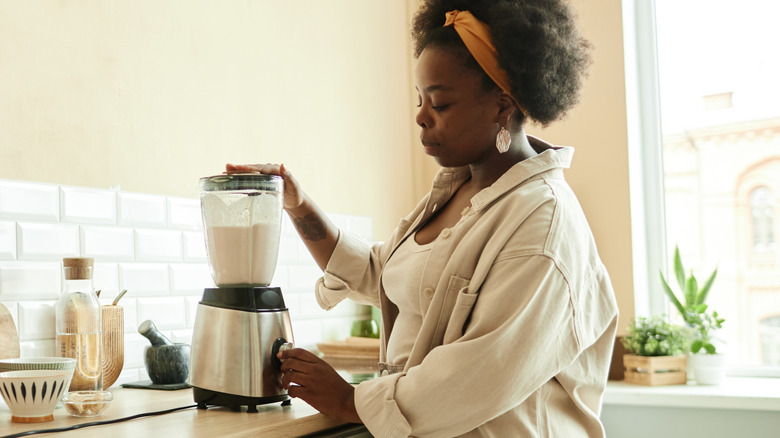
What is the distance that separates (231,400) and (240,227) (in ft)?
0.99

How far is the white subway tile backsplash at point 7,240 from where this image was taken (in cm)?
148

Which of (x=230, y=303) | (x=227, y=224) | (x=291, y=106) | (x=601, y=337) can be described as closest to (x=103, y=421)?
(x=230, y=303)

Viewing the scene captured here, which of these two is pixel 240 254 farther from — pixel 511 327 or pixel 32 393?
pixel 511 327

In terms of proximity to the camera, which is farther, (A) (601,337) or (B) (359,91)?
(B) (359,91)

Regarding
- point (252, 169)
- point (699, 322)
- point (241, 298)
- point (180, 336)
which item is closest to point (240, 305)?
point (241, 298)

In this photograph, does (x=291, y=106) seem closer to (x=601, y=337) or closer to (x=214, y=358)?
(x=214, y=358)

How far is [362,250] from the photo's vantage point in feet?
5.09

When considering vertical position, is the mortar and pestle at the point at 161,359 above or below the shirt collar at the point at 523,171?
below

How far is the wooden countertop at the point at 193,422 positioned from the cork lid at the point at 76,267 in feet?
0.84

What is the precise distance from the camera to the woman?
1.07m

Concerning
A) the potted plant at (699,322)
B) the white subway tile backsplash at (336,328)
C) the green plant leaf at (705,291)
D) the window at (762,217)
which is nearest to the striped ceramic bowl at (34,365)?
the white subway tile backsplash at (336,328)

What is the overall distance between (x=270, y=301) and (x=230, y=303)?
7 cm

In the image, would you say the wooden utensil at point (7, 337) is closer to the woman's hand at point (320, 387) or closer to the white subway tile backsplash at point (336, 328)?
the woman's hand at point (320, 387)

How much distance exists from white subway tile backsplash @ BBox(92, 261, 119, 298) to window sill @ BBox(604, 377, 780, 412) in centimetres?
142
